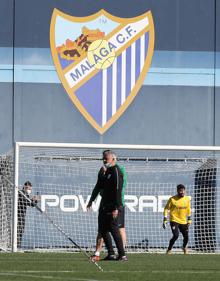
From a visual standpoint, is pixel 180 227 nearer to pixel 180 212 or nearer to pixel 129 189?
pixel 180 212

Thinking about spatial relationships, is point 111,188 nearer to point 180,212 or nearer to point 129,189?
point 180,212

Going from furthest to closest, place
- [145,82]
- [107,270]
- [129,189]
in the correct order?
[145,82] → [129,189] → [107,270]

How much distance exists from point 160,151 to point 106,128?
4.03 feet

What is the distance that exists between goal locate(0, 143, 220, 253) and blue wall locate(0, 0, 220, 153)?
50 cm

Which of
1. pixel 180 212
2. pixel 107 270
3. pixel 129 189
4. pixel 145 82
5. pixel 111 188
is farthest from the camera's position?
pixel 145 82

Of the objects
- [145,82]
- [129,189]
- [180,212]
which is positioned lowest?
[180,212]

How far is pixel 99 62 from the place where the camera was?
2511 centimetres

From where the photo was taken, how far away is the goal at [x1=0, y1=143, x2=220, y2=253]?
2295 cm

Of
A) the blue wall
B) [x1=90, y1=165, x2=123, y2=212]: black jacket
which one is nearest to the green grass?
[x1=90, y1=165, x2=123, y2=212]: black jacket

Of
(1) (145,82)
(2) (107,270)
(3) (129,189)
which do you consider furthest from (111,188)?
(1) (145,82)

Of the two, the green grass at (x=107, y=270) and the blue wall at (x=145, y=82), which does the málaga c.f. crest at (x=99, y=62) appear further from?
the green grass at (x=107, y=270)

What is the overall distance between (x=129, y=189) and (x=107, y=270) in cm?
1002

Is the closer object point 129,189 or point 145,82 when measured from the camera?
point 129,189

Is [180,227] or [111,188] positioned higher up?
[111,188]
